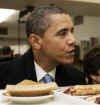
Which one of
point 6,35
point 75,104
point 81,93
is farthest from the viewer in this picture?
point 6,35

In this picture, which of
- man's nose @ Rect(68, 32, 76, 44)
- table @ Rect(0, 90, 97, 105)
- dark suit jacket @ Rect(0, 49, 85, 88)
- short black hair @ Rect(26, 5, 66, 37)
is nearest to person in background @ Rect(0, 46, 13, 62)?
dark suit jacket @ Rect(0, 49, 85, 88)

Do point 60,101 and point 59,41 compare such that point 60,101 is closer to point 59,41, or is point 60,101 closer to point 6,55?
point 59,41

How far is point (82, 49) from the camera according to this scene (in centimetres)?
537

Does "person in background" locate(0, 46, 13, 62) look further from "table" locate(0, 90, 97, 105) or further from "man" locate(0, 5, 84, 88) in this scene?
"table" locate(0, 90, 97, 105)

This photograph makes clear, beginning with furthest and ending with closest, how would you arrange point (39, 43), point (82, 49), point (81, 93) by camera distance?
1. point (82, 49)
2. point (39, 43)
3. point (81, 93)

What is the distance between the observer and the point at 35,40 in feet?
3.55

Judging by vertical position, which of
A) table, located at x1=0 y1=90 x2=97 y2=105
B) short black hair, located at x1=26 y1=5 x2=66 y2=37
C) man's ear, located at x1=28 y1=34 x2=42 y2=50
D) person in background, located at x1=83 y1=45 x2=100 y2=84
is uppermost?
short black hair, located at x1=26 y1=5 x2=66 y2=37

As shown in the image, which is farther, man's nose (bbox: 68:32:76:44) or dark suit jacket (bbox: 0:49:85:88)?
dark suit jacket (bbox: 0:49:85:88)

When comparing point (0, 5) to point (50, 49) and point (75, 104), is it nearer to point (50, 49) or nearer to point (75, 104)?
point (50, 49)

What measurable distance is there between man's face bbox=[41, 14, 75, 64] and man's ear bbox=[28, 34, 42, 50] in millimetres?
26

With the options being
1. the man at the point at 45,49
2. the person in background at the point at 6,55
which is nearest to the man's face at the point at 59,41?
the man at the point at 45,49

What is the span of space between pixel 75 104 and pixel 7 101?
176mm

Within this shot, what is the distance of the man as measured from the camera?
98 centimetres

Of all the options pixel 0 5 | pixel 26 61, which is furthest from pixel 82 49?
pixel 26 61
